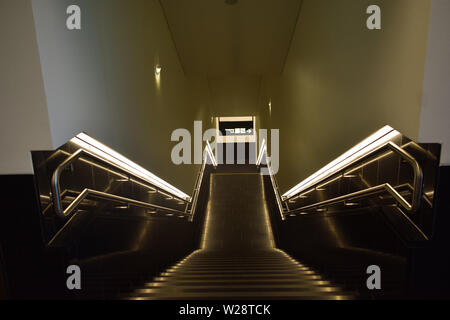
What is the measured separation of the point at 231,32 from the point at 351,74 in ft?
12.6

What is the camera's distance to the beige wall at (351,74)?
1.59m

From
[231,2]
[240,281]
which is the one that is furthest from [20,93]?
[231,2]

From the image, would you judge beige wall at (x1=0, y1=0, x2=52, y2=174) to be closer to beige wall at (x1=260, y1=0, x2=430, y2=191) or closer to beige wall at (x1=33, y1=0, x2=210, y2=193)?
Answer: beige wall at (x1=33, y1=0, x2=210, y2=193)

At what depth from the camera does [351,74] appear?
2.53 meters

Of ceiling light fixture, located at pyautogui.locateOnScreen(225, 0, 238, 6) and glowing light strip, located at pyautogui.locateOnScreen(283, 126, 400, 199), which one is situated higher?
ceiling light fixture, located at pyautogui.locateOnScreen(225, 0, 238, 6)

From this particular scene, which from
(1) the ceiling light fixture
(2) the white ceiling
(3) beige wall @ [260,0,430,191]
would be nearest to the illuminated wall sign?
(2) the white ceiling

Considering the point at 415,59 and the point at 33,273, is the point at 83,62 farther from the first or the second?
the point at 415,59

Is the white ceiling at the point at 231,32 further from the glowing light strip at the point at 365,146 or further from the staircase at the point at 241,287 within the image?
the staircase at the point at 241,287

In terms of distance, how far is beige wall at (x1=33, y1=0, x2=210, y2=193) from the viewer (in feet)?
5.20

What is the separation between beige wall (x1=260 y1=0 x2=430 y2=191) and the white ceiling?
0.52m

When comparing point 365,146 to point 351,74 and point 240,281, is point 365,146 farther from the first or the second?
point 240,281

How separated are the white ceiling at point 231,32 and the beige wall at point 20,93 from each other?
12.4 ft

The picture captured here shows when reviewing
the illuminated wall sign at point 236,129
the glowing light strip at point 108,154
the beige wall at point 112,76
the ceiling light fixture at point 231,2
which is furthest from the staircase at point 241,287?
the illuminated wall sign at point 236,129

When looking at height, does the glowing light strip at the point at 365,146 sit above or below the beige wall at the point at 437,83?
below
